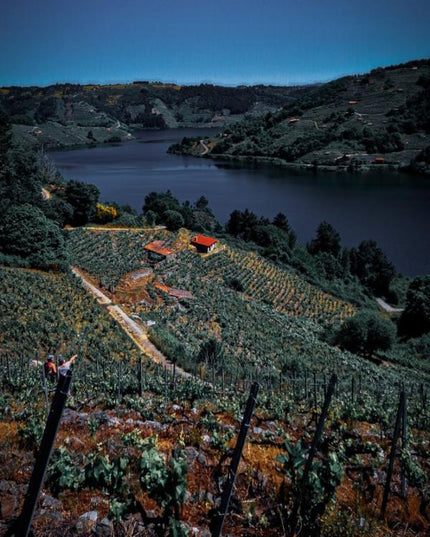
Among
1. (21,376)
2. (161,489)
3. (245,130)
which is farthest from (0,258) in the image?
(245,130)

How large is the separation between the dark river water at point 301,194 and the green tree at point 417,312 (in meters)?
13.9

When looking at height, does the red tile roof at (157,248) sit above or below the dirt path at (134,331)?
above

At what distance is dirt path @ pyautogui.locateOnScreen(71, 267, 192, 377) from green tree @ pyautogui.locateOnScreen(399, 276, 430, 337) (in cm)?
3119

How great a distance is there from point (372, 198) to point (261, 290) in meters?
53.1

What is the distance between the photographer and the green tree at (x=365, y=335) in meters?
25.7

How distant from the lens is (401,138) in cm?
11856

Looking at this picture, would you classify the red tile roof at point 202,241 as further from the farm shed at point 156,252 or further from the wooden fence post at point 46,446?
the wooden fence post at point 46,446

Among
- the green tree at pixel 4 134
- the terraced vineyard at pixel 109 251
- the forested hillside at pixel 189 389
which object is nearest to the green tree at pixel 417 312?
the forested hillside at pixel 189 389

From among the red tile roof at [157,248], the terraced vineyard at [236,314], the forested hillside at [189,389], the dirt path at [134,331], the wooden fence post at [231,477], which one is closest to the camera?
the wooden fence post at [231,477]

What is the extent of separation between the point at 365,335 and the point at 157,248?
1990 centimetres

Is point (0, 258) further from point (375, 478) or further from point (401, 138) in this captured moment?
point (401, 138)

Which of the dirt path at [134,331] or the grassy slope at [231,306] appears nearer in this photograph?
the dirt path at [134,331]

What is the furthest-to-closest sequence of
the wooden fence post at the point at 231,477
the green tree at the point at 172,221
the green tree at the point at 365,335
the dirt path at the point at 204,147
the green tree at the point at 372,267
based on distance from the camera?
the dirt path at the point at 204,147 → the green tree at the point at 372,267 → the green tree at the point at 172,221 → the green tree at the point at 365,335 → the wooden fence post at the point at 231,477

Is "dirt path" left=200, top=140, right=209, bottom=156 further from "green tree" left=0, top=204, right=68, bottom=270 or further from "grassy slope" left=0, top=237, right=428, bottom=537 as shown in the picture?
"grassy slope" left=0, top=237, right=428, bottom=537
